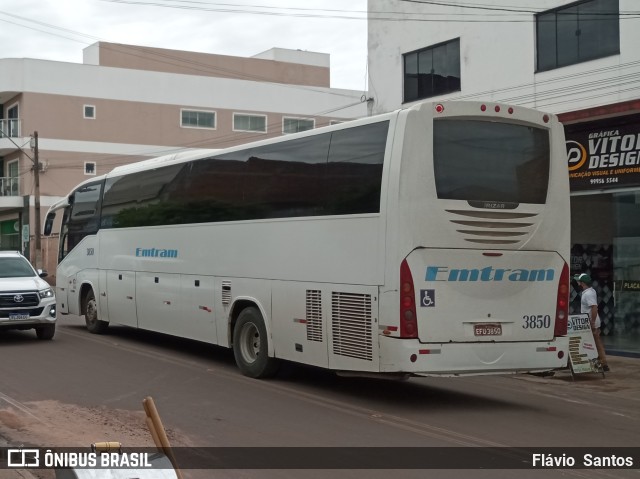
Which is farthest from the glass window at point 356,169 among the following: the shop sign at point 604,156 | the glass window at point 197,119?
the glass window at point 197,119

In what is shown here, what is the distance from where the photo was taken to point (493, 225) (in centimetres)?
1030

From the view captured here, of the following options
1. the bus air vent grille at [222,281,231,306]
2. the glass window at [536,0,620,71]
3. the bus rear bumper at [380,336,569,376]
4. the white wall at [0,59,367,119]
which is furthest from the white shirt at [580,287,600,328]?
the white wall at [0,59,367,119]

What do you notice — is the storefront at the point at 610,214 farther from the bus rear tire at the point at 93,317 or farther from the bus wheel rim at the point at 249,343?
the bus rear tire at the point at 93,317

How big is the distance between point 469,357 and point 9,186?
45797mm

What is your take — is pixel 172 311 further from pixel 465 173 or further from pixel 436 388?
pixel 465 173

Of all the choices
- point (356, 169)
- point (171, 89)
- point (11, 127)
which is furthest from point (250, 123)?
point (356, 169)

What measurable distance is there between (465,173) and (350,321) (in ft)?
7.85

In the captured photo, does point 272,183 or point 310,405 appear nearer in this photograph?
point 310,405

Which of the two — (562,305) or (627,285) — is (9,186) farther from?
(562,305)

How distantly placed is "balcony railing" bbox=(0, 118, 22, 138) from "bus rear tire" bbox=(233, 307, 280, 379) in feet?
131

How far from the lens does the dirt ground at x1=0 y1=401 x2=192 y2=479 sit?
8.30m

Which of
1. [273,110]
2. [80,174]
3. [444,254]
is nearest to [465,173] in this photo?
[444,254]

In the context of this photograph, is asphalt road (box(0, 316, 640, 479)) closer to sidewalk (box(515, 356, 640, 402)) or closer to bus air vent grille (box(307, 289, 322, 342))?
sidewalk (box(515, 356, 640, 402))

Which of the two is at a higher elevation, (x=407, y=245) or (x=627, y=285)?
(x=407, y=245)
